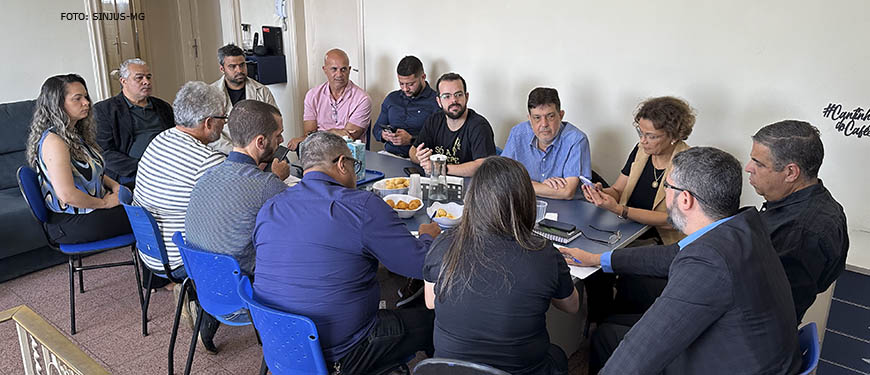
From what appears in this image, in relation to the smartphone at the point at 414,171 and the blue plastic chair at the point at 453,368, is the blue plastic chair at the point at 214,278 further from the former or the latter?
the smartphone at the point at 414,171

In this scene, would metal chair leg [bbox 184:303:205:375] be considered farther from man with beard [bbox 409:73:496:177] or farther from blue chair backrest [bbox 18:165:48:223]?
man with beard [bbox 409:73:496:177]

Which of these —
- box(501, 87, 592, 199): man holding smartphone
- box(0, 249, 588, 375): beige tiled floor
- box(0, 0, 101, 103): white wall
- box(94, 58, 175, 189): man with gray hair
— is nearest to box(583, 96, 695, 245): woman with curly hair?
box(501, 87, 592, 199): man holding smartphone

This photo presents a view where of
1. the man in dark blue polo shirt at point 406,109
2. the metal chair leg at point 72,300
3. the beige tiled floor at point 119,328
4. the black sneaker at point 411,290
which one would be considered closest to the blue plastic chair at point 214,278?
the beige tiled floor at point 119,328

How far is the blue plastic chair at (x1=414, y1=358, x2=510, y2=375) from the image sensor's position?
4.76ft

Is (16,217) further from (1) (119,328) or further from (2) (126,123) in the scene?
(1) (119,328)

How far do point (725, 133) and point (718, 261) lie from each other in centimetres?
237

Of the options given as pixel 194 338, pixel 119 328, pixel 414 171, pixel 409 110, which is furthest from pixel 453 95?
pixel 119 328

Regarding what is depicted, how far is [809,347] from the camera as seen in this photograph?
162 centimetres

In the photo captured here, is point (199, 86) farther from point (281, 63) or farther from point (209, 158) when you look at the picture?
point (281, 63)

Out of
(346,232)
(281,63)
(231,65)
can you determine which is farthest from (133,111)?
(346,232)

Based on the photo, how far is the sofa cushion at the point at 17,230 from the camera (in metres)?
3.57

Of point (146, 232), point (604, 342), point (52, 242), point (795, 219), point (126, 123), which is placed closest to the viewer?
point (795, 219)

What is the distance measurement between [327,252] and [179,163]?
117 cm

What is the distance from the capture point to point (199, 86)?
2.90 m
